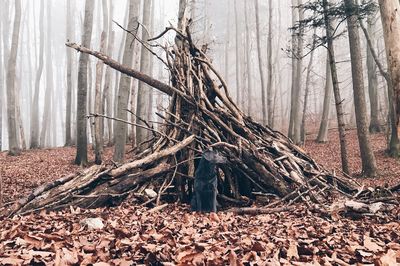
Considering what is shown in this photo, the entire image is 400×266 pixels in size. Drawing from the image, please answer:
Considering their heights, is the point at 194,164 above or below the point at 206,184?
above

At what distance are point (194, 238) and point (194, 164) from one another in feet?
11.3

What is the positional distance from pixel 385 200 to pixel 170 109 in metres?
4.55

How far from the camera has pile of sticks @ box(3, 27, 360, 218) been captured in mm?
6121

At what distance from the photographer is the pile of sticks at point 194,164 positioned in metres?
6.12

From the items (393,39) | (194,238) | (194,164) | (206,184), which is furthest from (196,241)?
(393,39)

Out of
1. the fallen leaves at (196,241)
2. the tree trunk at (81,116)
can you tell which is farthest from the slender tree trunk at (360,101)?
the tree trunk at (81,116)

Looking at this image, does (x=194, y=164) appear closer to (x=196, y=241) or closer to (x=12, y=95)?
(x=196, y=241)

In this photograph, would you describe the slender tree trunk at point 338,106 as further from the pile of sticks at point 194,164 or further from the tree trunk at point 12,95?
the tree trunk at point 12,95

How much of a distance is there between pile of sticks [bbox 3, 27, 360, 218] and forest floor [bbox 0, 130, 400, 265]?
17.7 inches

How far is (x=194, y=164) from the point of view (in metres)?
7.20

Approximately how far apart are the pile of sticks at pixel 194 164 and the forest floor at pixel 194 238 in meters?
0.45

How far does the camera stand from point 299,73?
62.3 ft

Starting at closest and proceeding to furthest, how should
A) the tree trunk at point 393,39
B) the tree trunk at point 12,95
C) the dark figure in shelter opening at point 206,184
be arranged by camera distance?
1. the tree trunk at point 393,39
2. the dark figure in shelter opening at point 206,184
3. the tree trunk at point 12,95

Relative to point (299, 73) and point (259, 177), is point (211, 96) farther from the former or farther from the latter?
point (299, 73)
